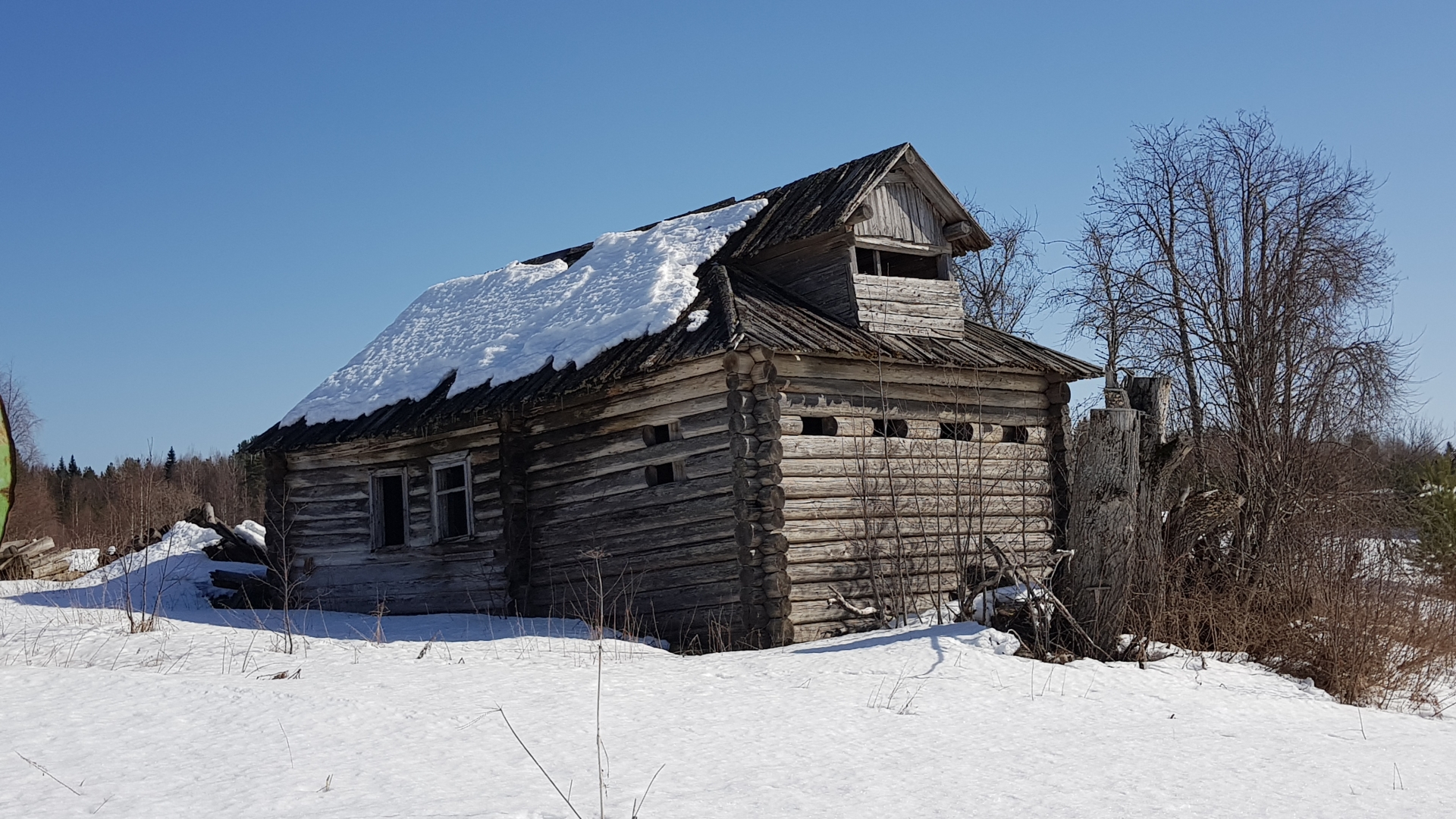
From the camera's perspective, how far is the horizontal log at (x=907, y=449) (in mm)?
11945

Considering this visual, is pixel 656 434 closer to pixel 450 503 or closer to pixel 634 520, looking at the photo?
pixel 634 520

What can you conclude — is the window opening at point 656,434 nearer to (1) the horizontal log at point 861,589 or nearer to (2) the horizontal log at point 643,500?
(2) the horizontal log at point 643,500

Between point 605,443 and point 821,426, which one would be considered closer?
point 821,426

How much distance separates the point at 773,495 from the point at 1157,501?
12.7ft

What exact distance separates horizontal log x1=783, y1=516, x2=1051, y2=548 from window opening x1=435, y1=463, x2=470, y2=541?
222 inches

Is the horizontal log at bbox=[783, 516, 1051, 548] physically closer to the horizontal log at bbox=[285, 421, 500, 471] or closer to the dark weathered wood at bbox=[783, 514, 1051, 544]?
the dark weathered wood at bbox=[783, 514, 1051, 544]

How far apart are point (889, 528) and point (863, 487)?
48.8 inches

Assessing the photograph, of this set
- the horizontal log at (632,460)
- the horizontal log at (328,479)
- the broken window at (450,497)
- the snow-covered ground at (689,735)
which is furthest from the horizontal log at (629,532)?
the horizontal log at (328,479)

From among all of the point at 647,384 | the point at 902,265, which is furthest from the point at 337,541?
the point at 902,265

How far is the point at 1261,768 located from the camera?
6.13 meters

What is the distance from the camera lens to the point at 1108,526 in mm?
9781

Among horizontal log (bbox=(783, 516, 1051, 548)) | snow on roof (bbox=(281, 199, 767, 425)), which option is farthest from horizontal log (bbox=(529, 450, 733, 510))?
snow on roof (bbox=(281, 199, 767, 425))

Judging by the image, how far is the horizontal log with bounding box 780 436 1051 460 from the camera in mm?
11945

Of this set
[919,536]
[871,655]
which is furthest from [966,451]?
[871,655]
